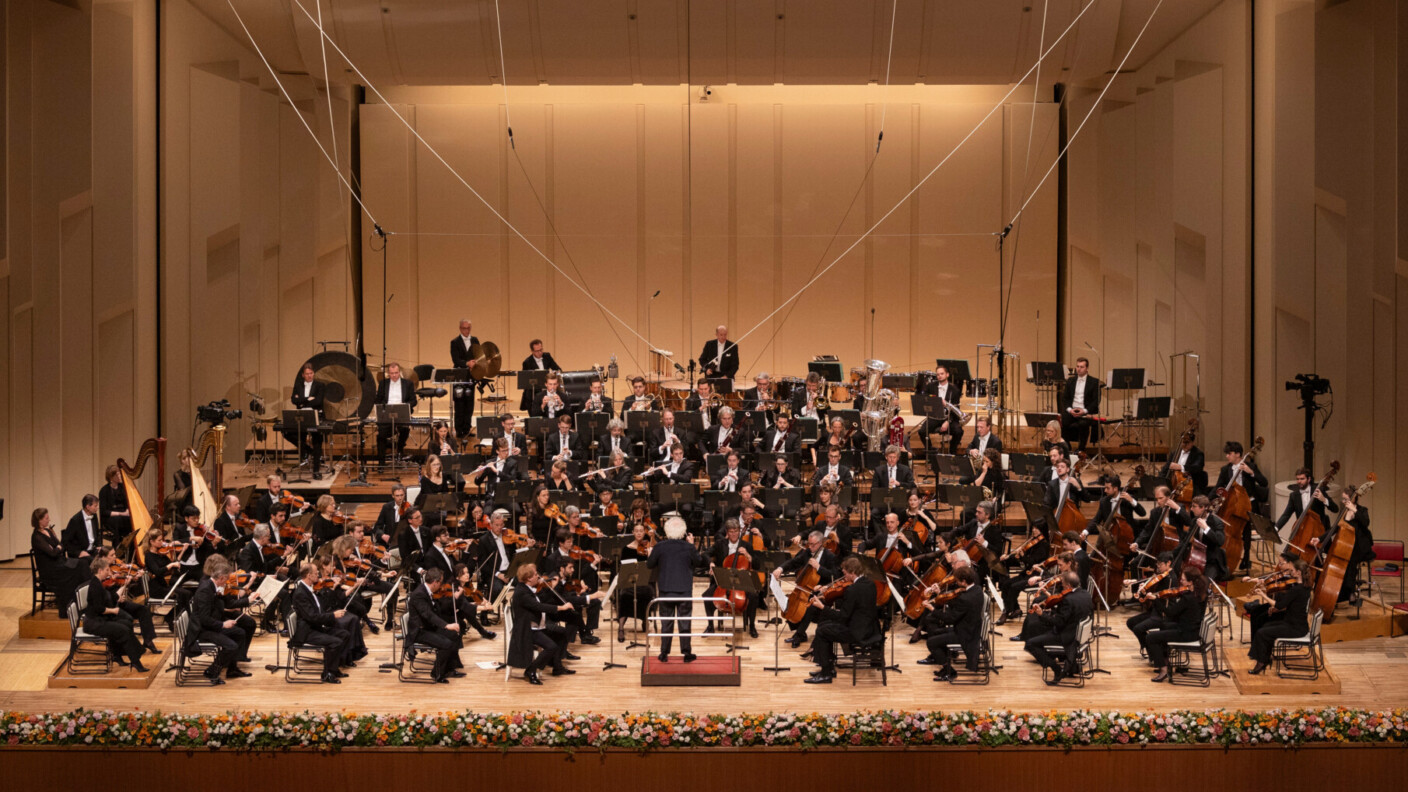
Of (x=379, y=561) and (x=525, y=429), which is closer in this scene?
(x=379, y=561)

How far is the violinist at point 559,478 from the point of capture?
11344 mm

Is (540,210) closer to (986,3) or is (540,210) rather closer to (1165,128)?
(986,3)

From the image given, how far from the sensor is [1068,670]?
909 cm

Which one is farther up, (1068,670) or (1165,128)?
(1165,128)

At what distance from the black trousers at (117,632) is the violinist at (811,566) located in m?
4.26

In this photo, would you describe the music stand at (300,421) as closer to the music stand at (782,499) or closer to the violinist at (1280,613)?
the music stand at (782,499)

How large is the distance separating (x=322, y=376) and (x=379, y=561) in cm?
383

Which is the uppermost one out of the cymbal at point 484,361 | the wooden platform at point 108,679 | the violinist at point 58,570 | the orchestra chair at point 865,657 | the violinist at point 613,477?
the cymbal at point 484,361

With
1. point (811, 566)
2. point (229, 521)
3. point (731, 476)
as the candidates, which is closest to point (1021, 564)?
point (811, 566)

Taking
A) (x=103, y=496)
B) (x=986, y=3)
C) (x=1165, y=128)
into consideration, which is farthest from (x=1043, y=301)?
(x=103, y=496)

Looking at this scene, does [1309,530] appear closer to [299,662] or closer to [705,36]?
[299,662]

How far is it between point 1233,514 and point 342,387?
8.22 metres

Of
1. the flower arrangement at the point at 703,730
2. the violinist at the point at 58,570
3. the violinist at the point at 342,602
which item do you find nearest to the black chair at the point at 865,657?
the flower arrangement at the point at 703,730

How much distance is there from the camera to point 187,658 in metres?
9.48
